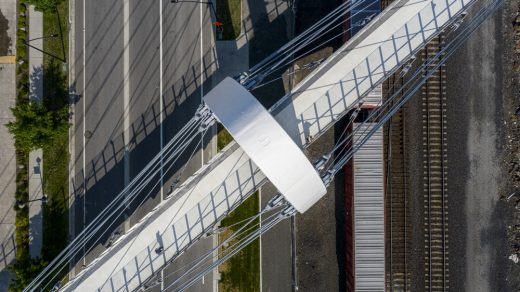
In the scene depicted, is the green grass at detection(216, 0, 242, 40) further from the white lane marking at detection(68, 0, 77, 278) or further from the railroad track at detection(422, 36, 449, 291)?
the railroad track at detection(422, 36, 449, 291)

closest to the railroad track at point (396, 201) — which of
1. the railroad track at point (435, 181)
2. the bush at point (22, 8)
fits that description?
the railroad track at point (435, 181)

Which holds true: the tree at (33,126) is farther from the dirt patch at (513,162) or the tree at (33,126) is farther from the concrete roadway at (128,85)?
the dirt patch at (513,162)

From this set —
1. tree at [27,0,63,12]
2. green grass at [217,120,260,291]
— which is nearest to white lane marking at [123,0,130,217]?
tree at [27,0,63,12]

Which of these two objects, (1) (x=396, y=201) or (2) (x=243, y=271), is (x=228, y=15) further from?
(2) (x=243, y=271)

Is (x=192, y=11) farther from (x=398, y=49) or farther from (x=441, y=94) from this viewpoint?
(x=441, y=94)

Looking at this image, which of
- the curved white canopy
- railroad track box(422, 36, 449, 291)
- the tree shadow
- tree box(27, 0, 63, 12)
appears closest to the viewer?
the curved white canopy

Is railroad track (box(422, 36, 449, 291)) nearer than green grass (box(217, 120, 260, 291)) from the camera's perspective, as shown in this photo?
Yes

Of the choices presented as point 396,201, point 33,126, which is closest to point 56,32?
point 33,126
